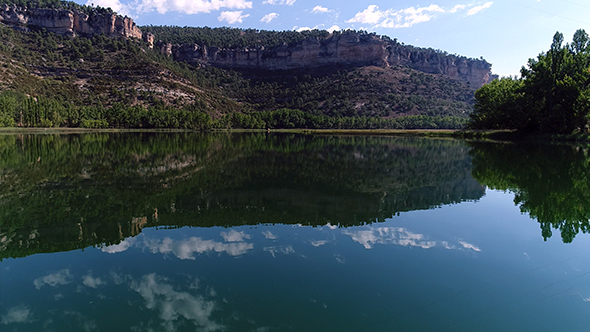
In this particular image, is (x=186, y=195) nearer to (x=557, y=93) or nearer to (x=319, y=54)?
(x=557, y=93)

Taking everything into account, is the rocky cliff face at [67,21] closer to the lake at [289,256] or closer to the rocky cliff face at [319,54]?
the rocky cliff face at [319,54]

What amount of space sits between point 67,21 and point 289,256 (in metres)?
177

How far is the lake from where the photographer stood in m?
5.45

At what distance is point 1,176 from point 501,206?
72.4 ft

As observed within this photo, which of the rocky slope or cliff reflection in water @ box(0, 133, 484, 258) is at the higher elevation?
the rocky slope

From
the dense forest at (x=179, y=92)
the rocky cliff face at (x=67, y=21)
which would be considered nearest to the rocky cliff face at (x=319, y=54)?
the dense forest at (x=179, y=92)

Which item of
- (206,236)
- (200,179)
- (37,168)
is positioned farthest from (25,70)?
(206,236)

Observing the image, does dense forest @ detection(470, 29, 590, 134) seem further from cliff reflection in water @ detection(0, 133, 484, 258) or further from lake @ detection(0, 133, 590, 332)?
lake @ detection(0, 133, 590, 332)

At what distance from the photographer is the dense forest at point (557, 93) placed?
46.4 metres

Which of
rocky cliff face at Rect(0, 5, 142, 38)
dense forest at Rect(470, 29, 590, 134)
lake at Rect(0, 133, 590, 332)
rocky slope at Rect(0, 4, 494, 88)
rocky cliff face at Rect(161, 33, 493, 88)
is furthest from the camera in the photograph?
rocky cliff face at Rect(161, 33, 493, 88)

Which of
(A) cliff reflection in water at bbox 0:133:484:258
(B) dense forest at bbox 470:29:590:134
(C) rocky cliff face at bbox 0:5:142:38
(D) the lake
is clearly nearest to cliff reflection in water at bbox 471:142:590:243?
(D) the lake

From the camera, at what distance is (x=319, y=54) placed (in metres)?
186

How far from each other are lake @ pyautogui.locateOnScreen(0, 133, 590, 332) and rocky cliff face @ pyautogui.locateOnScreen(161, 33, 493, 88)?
567 feet

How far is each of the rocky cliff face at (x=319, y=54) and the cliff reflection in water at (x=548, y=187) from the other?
16114 cm
